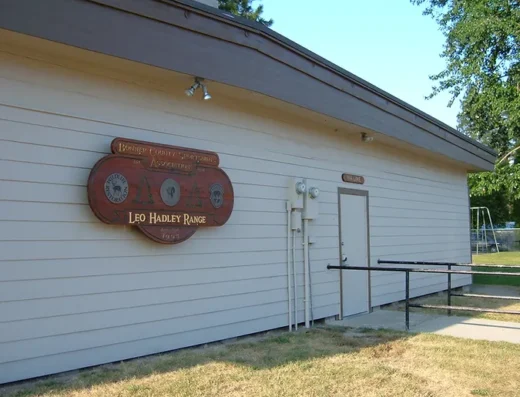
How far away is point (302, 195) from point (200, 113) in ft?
6.51

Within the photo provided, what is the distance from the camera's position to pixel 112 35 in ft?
15.3

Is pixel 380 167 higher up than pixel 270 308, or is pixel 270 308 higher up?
pixel 380 167

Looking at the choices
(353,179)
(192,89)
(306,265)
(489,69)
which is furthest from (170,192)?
(489,69)

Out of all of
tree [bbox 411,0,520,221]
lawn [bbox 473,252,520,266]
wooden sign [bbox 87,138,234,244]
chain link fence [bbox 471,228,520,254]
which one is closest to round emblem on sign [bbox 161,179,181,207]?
wooden sign [bbox 87,138,234,244]

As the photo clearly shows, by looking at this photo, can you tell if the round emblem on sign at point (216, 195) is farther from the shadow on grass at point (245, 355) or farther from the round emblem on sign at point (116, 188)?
the shadow on grass at point (245, 355)

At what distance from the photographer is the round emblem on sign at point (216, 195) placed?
6.04 meters

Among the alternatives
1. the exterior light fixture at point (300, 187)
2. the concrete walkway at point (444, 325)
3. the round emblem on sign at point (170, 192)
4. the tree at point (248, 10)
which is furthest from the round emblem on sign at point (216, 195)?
the tree at point (248, 10)

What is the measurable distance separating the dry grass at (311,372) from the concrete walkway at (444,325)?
0.61 meters

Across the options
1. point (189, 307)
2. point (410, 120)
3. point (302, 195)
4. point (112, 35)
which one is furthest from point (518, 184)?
point (112, 35)

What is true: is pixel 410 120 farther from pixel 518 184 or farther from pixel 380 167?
pixel 518 184

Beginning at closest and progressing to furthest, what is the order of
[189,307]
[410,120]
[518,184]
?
[189,307], [410,120], [518,184]

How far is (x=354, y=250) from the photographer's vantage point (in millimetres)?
8750

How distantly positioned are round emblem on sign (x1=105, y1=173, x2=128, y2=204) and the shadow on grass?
159 cm

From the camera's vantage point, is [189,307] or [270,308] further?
[270,308]
